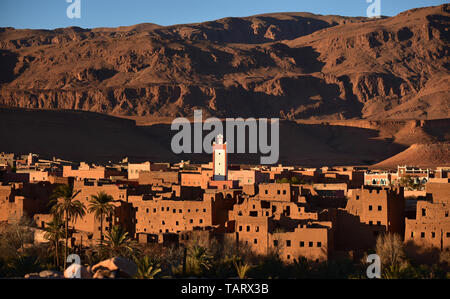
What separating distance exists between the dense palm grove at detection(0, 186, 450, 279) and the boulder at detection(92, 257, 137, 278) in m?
0.30

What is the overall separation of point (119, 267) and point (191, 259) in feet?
20.1

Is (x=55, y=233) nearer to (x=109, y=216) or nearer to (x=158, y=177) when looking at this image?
(x=109, y=216)

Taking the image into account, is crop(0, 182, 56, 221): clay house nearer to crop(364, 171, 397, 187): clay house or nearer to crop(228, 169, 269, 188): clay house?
crop(228, 169, 269, 188): clay house

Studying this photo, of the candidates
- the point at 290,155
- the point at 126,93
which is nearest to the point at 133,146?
the point at 290,155

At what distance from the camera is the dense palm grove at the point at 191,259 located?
35406mm

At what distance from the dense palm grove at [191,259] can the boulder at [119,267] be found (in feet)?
0.99

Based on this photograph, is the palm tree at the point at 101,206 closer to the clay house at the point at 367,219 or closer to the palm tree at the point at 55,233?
the palm tree at the point at 55,233

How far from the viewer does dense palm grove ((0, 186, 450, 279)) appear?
1394 inches

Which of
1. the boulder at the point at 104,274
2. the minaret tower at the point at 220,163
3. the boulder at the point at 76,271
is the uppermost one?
the minaret tower at the point at 220,163

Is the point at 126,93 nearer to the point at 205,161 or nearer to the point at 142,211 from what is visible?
the point at 205,161

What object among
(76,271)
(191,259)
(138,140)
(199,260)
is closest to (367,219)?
(199,260)

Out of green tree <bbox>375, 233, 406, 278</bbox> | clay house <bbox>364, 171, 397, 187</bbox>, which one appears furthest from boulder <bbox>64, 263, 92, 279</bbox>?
clay house <bbox>364, 171, 397, 187</bbox>

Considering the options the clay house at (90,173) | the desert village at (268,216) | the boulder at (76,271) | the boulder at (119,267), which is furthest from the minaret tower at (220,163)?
the boulder at (76,271)
